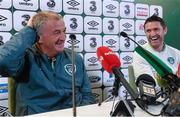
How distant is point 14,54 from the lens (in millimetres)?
1535

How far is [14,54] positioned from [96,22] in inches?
44.5

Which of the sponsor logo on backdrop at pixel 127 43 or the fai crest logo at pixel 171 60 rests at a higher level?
the sponsor logo on backdrop at pixel 127 43

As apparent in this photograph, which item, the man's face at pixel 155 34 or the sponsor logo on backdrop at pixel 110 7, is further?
the sponsor logo on backdrop at pixel 110 7

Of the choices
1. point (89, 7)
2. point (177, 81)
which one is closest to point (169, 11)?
point (89, 7)

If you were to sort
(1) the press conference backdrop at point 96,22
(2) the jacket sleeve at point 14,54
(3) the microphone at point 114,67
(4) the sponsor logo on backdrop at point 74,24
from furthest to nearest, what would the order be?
(4) the sponsor logo on backdrop at point 74,24, (1) the press conference backdrop at point 96,22, (2) the jacket sleeve at point 14,54, (3) the microphone at point 114,67

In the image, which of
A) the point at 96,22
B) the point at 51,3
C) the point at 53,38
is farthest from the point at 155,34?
the point at 53,38

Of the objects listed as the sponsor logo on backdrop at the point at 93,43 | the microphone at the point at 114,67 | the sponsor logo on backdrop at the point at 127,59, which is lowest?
the sponsor logo on backdrop at the point at 127,59

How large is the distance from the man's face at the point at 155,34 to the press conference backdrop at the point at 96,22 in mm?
291

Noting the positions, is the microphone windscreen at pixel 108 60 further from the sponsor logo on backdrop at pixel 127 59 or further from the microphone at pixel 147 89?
the sponsor logo on backdrop at pixel 127 59

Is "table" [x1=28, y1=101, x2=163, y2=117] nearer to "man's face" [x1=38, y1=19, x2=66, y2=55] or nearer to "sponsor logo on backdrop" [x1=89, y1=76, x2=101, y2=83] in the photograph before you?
"man's face" [x1=38, y1=19, x2=66, y2=55]

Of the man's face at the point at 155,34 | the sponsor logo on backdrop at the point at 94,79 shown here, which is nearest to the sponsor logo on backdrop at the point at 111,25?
the man's face at the point at 155,34

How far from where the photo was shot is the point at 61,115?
1.12m

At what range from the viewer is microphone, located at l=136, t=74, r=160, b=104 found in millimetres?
1172

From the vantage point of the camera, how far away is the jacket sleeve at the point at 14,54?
1.53 metres
